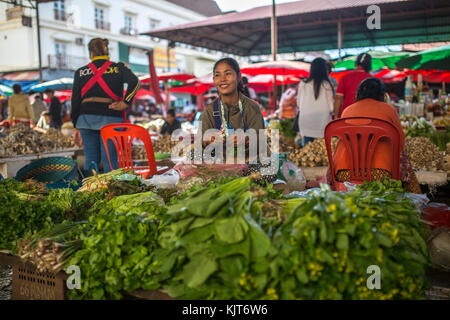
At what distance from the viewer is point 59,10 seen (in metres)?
23.3

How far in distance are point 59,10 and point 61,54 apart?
9.69 feet

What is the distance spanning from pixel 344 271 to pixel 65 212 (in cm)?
169

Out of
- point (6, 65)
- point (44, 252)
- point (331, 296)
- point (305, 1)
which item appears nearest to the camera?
point (331, 296)

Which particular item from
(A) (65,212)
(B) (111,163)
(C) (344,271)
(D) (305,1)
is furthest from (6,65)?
(C) (344,271)

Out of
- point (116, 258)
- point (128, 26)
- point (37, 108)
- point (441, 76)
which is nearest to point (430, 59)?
point (116, 258)

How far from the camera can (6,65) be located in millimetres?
22766

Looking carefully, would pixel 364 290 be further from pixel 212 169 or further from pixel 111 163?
pixel 111 163

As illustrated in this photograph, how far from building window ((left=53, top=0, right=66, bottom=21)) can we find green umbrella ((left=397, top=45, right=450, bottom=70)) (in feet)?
72.9

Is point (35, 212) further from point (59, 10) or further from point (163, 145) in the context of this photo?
point (59, 10)

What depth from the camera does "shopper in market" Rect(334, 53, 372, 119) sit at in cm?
500

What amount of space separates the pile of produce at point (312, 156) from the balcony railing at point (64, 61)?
21.4 meters

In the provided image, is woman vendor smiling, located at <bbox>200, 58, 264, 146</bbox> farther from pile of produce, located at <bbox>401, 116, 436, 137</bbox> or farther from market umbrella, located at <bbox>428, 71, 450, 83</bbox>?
market umbrella, located at <bbox>428, 71, 450, 83</bbox>

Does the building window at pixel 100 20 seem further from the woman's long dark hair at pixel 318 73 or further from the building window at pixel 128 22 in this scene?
the woman's long dark hair at pixel 318 73

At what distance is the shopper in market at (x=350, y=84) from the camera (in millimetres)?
5000
